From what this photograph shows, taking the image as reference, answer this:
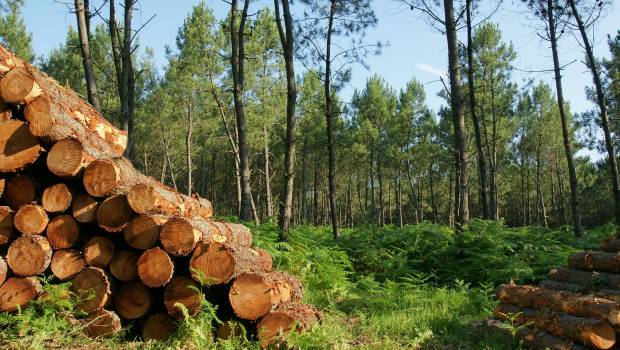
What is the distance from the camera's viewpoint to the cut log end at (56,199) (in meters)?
5.00

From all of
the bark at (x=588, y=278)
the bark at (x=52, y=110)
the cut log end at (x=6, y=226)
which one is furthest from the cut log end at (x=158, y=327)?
the bark at (x=588, y=278)

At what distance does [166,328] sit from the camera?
15.8 feet

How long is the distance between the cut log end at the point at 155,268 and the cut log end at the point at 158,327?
369 mm

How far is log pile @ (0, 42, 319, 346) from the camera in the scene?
4715 millimetres

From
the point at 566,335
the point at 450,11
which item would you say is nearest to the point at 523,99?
the point at 450,11

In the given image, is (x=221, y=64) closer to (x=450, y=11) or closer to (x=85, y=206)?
(x=450, y=11)

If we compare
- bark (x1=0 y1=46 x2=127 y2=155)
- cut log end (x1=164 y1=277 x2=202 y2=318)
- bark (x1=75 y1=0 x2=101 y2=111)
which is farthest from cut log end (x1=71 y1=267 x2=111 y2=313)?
bark (x1=75 y1=0 x2=101 y2=111)

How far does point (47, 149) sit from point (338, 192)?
41.4 metres

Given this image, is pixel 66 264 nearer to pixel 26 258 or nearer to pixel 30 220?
pixel 26 258

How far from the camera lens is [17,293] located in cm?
472

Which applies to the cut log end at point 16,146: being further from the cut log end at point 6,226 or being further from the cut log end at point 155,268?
the cut log end at point 155,268

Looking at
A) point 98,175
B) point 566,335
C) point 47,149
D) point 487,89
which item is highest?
point 487,89

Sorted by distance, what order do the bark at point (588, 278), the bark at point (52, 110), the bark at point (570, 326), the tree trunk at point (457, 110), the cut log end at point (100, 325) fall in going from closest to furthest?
the bark at point (570, 326), the cut log end at point (100, 325), the bark at point (52, 110), the bark at point (588, 278), the tree trunk at point (457, 110)

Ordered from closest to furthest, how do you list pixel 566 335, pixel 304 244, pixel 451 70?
pixel 566 335 → pixel 304 244 → pixel 451 70
